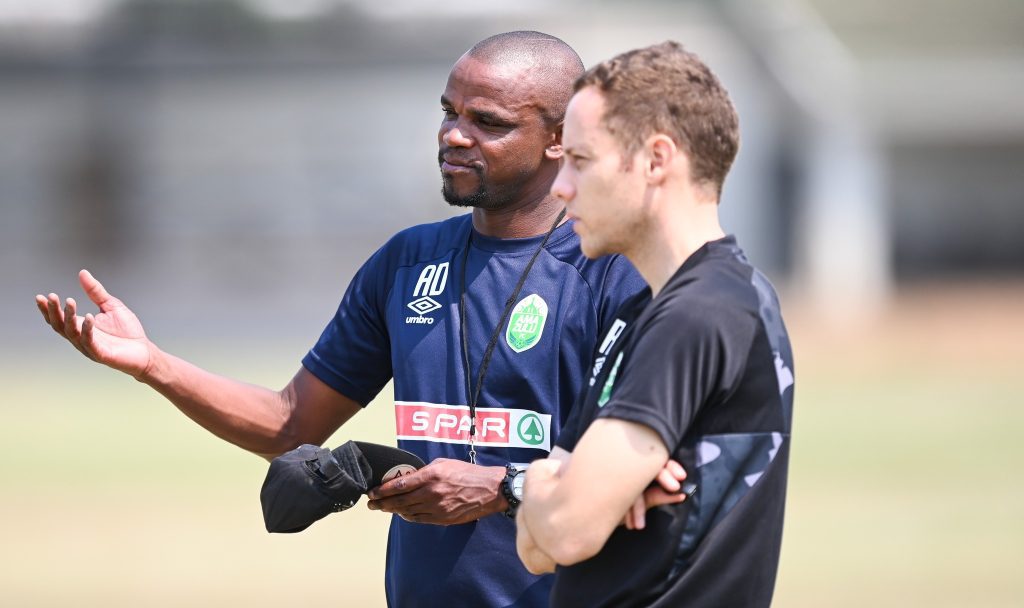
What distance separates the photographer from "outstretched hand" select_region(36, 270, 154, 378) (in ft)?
12.5

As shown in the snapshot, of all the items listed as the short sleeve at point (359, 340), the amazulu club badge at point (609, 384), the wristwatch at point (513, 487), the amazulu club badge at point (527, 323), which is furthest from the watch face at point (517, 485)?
the short sleeve at point (359, 340)

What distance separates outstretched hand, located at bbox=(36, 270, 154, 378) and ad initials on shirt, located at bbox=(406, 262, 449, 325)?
2.63ft

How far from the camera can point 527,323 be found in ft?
12.8

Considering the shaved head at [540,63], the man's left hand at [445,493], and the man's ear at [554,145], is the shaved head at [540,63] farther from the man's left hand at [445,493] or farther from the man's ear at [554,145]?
the man's left hand at [445,493]

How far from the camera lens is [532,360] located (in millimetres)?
3863

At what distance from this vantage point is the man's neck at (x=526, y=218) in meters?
4.04

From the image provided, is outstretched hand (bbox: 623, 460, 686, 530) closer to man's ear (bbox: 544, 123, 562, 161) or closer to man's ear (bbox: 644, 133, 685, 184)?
man's ear (bbox: 644, 133, 685, 184)

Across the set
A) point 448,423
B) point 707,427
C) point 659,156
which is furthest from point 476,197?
point 707,427

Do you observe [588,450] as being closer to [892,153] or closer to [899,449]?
[899,449]

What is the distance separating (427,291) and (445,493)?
2.38 ft

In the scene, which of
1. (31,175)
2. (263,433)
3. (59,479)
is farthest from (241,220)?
(263,433)

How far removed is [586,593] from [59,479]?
12494 mm

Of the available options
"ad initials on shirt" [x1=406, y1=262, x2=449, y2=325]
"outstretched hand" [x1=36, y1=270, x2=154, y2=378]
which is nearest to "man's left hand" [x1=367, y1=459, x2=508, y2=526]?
"ad initials on shirt" [x1=406, y1=262, x2=449, y2=325]

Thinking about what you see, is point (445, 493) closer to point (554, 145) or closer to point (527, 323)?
point (527, 323)
